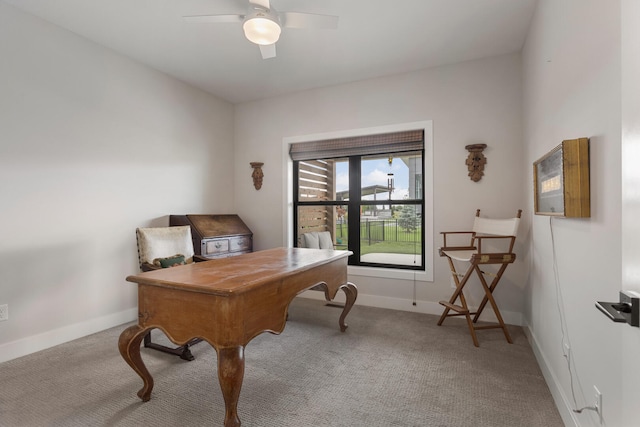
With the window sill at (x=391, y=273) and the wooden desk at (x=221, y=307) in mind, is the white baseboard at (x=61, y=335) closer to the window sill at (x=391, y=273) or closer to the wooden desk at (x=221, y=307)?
the wooden desk at (x=221, y=307)

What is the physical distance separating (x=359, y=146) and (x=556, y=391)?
2995 mm

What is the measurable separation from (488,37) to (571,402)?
9.77ft

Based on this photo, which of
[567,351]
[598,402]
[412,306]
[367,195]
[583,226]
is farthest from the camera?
[367,195]

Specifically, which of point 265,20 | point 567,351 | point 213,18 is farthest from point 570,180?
point 213,18

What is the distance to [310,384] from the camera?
2.11 m

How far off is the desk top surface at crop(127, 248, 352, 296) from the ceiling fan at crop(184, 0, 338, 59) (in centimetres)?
160

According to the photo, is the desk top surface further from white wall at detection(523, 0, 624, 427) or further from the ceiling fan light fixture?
the ceiling fan light fixture

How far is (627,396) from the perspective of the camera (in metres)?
0.94

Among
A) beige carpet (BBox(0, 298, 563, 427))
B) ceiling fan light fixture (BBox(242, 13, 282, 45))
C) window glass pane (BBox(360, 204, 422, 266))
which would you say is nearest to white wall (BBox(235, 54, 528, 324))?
window glass pane (BBox(360, 204, 422, 266))

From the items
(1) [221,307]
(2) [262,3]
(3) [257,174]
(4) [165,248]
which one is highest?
(2) [262,3]

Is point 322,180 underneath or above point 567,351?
above

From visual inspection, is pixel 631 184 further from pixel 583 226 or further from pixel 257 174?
pixel 257 174

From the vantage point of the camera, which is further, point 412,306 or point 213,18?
point 412,306

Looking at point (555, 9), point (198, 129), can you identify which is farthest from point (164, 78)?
point (555, 9)
